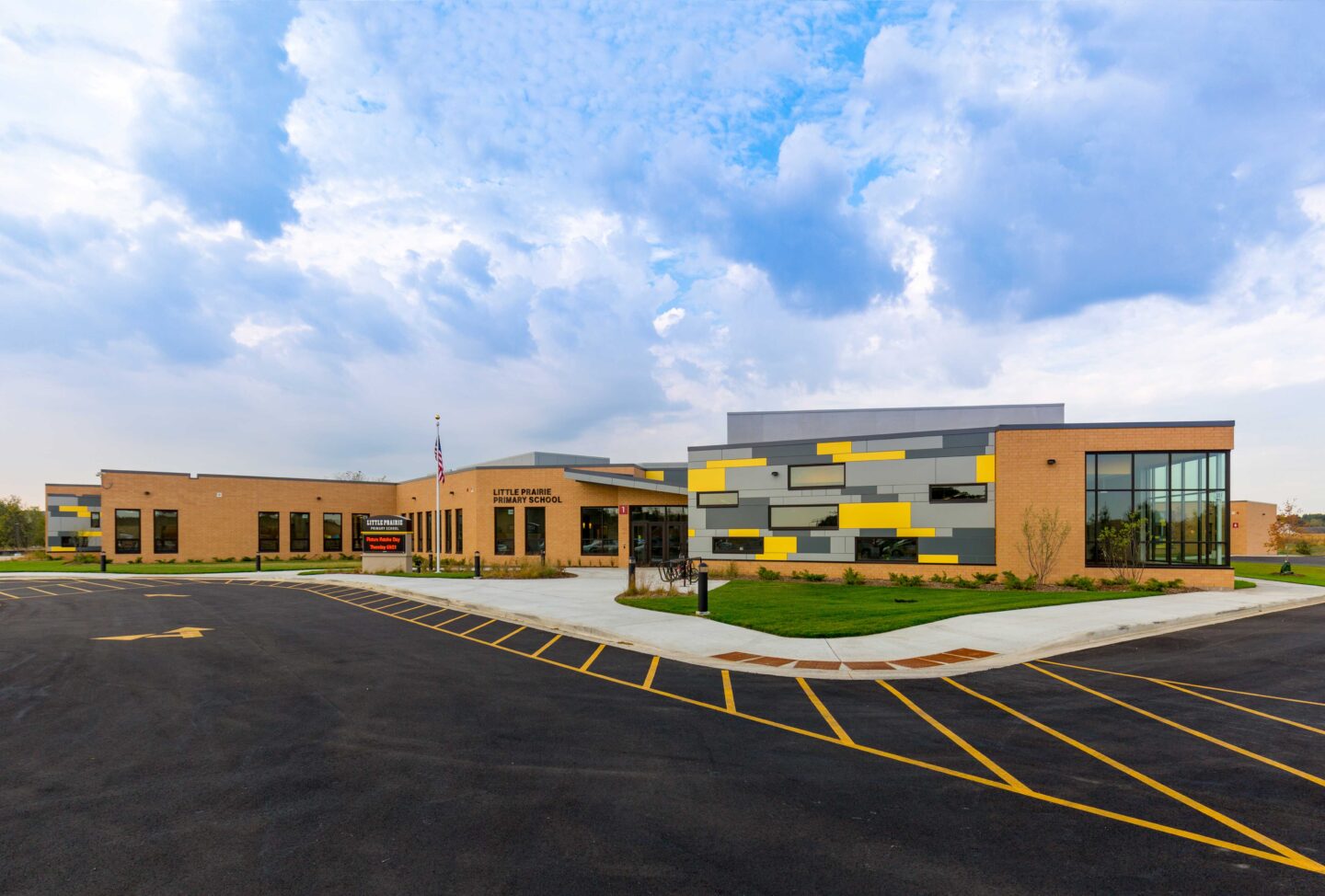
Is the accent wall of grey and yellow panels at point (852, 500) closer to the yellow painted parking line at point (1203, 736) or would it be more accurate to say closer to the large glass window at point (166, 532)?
the yellow painted parking line at point (1203, 736)

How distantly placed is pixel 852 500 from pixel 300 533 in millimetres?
40814

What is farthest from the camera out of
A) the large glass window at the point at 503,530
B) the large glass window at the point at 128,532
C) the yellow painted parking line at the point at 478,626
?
the large glass window at the point at 128,532

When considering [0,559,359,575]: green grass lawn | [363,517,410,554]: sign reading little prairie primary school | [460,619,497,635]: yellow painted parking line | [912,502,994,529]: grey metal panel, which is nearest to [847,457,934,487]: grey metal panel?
[912,502,994,529]: grey metal panel

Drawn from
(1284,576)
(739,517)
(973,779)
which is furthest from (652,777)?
(1284,576)

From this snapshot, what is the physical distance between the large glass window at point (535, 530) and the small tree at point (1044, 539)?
78.4 ft

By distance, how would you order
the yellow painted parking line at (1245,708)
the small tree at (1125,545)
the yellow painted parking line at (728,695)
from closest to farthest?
1. the yellow painted parking line at (1245,708)
2. the yellow painted parking line at (728,695)
3. the small tree at (1125,545)

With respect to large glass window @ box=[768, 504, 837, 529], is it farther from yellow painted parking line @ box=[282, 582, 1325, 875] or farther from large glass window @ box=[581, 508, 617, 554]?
yellow painted parking line @ box=[282, 582, 1325, 875]

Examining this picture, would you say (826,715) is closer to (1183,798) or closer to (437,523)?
(1183,798)

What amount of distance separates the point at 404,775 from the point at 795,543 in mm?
20262

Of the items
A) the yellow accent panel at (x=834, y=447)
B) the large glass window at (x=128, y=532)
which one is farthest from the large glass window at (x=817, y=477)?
the large glass window at (x=128, y=532)

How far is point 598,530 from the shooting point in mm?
33688

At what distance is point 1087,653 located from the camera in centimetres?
1124

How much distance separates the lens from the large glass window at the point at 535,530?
34.2 metres

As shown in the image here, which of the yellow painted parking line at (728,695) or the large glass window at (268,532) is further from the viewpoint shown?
the large glass window at (268,532)
